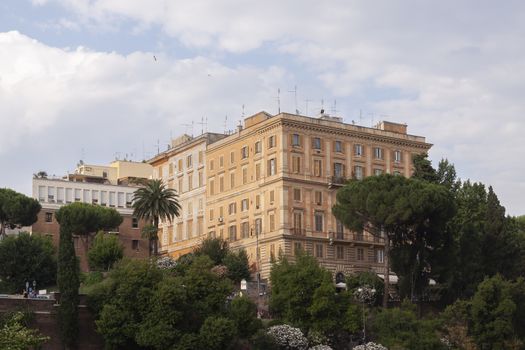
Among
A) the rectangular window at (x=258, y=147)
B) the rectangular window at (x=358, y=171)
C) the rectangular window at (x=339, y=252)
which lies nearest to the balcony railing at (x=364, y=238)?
the rectangular window at (x=339, y=252)

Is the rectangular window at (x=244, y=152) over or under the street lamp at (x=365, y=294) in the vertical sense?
over

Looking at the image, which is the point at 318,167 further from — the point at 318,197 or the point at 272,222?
the point at 272,222

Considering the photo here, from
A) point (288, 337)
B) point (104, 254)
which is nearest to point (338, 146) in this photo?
point (104, 254)

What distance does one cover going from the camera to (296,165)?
3898 inches

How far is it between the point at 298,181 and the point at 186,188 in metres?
18.5

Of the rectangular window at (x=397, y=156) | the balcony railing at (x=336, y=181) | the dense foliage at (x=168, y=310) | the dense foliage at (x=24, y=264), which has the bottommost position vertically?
the dense foliage at (x=168, y=310)

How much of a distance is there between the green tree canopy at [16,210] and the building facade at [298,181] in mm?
21465

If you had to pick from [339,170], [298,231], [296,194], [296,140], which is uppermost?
[296,140]

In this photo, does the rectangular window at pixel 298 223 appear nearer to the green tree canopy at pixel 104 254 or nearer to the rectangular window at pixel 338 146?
the rectangular window at pixel 338 146

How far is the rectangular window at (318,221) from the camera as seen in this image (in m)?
99.4

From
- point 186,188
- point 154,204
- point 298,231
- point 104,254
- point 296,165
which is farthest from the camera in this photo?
point 186,188

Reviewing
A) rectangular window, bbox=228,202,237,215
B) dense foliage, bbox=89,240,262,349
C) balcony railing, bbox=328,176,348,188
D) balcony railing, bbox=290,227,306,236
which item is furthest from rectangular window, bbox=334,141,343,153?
dense foliage, bbox=89,240,262,349

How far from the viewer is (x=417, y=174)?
9706 centimetres

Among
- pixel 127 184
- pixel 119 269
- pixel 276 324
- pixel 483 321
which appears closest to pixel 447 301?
pixel 483 321
